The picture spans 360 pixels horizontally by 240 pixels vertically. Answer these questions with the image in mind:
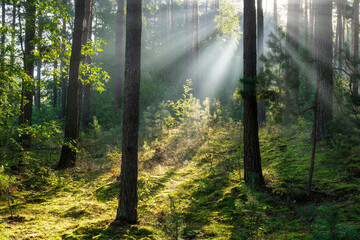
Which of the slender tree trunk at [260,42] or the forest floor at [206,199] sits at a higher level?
the slender tree trunk at [260,42]

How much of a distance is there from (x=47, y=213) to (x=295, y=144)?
7.87m

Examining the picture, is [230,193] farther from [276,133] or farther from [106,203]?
[276,133]

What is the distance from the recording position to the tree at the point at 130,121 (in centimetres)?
483

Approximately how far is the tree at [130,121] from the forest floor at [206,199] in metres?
0.35

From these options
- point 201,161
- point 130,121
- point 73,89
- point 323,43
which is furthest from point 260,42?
point 130,121

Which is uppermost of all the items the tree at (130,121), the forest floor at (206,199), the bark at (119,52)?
the bark at (119,52)

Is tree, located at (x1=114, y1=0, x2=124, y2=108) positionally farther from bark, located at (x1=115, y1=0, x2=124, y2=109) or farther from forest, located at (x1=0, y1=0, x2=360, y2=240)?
forest, located at (x1=0, y1=0, x2=360, y2=240)

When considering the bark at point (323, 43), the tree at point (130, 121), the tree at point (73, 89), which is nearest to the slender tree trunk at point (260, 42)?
the bark at point (323, 43)

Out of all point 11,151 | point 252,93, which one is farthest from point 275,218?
point 11,151

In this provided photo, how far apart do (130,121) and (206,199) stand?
9.86 feet

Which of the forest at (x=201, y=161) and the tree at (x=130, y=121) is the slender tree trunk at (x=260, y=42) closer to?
the forest at (x=201, y=161)

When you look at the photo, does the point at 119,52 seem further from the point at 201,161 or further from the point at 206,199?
the point at 206,199

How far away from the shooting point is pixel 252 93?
18.4ft

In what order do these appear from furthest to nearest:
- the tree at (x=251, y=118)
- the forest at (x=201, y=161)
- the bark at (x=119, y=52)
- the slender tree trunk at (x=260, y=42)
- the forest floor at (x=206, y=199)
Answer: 1. the bark at (x=119, y=52)
2. the slender tree trunk at (x=260, y=42)
3. the tree at (x=251, y=118)
4. the forest at (x=201, y=161)
5. the forest floor at (x=206, y=199)
